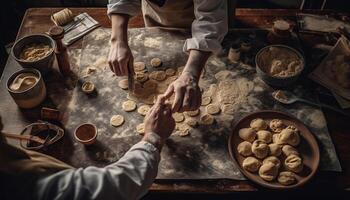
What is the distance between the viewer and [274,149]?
2422mm

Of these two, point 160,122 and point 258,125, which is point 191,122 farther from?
point 258,125

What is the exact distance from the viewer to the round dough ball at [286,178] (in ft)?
7.48

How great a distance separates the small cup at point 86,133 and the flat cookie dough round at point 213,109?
2.81 ft

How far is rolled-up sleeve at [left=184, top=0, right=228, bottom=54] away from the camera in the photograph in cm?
258

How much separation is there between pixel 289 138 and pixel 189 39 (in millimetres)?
1022

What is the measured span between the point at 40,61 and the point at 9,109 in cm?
44

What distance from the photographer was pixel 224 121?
2641 mm

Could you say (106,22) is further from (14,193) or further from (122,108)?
(14,193)

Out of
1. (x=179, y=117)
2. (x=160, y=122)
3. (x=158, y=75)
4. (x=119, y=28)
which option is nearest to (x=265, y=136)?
(x=179, y=117)

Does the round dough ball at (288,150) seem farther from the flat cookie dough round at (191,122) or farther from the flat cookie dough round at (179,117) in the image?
the flat cookie dough round at (179,117)

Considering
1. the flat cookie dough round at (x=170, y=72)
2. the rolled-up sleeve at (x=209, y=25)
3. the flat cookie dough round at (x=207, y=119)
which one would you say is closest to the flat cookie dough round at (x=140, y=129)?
the flat cookie dough round at (x=207, y=119)

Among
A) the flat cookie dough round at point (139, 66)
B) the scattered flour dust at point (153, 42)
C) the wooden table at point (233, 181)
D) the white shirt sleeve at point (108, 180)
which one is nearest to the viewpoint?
the white shirt sleeve at point (108, 180)

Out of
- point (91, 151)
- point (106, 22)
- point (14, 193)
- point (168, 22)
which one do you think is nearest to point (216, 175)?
point (91, 151)

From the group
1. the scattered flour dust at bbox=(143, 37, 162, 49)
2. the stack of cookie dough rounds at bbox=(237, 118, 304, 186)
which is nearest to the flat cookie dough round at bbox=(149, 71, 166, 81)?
the scattered flour dust at bbox=(143, 37, 162, 49)
